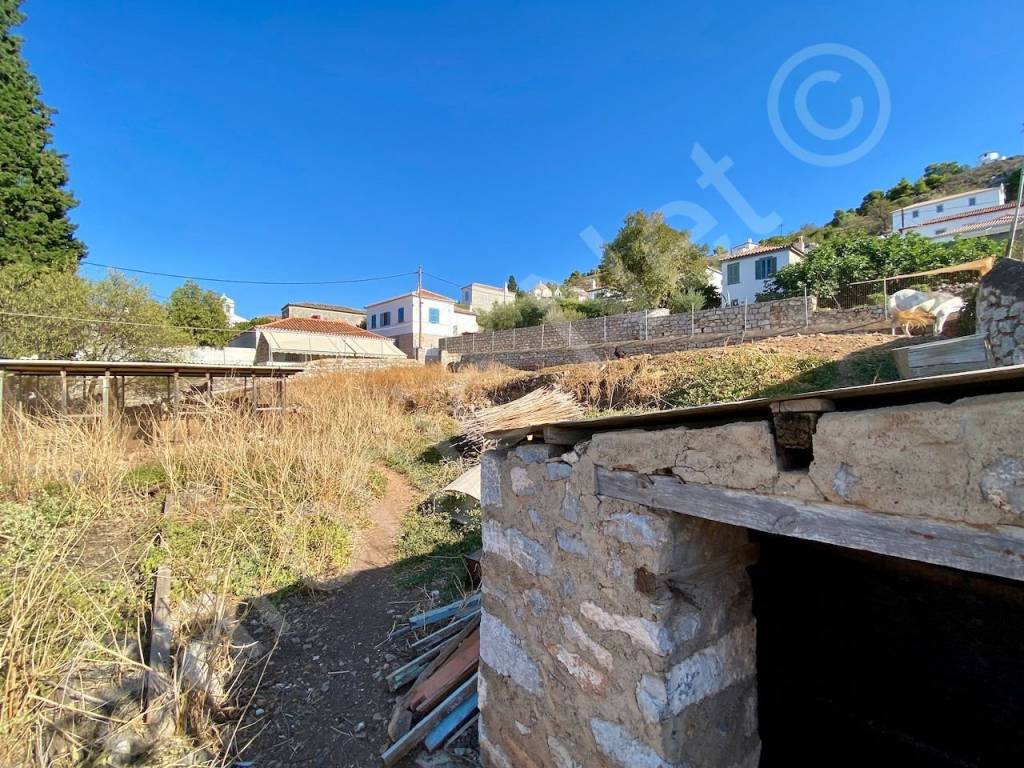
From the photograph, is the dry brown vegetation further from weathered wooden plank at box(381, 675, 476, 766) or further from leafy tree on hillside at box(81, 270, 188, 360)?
leafy tree on hillside at box(81, 270, 188, 360)

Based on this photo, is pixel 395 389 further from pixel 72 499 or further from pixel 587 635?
pixel 587 635

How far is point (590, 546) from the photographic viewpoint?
205cm

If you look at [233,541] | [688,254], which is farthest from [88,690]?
[688,254]

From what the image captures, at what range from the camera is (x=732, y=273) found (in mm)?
26797

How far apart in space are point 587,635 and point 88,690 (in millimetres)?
3451

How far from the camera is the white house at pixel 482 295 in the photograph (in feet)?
161

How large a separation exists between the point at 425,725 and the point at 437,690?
247mm

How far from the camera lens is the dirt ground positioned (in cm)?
313

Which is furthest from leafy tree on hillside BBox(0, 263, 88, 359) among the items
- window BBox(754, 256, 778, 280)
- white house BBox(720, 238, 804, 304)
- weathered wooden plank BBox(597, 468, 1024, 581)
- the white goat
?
window BBox(754, 256, 778, 280)

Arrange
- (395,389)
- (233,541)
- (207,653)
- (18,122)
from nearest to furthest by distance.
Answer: (207,653) < (233,541) < (395,389) < (18,122)

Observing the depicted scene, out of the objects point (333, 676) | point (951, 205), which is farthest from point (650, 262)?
point (951, 205)

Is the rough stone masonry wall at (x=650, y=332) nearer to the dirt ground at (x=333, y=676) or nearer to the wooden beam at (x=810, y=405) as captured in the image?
the dirt ground at (x=333, y=676)

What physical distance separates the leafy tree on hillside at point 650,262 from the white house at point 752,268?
3.04m

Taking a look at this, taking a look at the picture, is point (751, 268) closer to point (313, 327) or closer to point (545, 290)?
point (545, 290)
